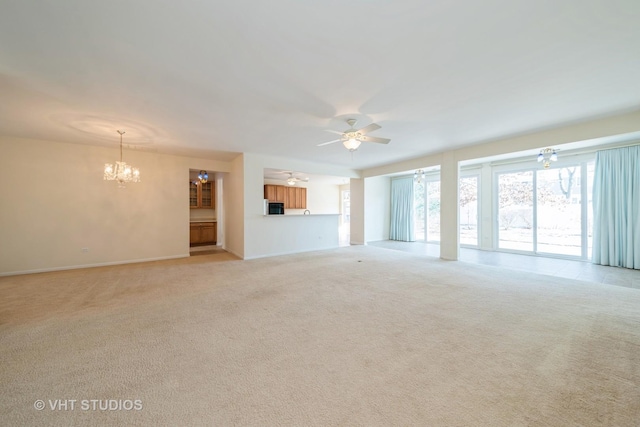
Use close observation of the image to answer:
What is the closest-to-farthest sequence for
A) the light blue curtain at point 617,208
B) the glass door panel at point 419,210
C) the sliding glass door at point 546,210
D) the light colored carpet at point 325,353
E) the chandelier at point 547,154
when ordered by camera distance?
the light colored carpet at point 325,353, the light blue curtain at point 617,208, the chandelier at point 547,154, the sliding glass door at point 546,210, the glass door panel at point 419,210

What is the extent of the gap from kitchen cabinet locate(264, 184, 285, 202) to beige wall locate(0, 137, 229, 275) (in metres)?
3.40

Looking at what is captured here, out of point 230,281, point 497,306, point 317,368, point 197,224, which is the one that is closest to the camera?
point 317,368

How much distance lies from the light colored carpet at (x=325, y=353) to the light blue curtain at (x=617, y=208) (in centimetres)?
225

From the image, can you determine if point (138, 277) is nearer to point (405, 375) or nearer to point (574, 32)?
point (405, 375)

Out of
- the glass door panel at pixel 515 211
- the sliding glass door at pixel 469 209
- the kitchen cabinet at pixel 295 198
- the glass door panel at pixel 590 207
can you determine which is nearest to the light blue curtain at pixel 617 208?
the glass door panel at pixel 590 207

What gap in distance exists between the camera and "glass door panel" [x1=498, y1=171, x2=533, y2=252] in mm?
6402

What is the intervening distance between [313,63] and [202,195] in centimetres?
723

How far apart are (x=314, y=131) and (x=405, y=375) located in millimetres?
3769

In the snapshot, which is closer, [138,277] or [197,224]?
[138,277]

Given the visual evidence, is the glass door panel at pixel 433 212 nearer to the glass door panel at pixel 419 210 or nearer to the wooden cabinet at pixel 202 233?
the glass door panel at pixel 419 210

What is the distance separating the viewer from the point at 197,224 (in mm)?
7840

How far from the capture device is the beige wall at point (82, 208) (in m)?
4.50

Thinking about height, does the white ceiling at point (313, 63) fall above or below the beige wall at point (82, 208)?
above

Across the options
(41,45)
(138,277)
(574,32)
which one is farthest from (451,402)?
(138,277)
